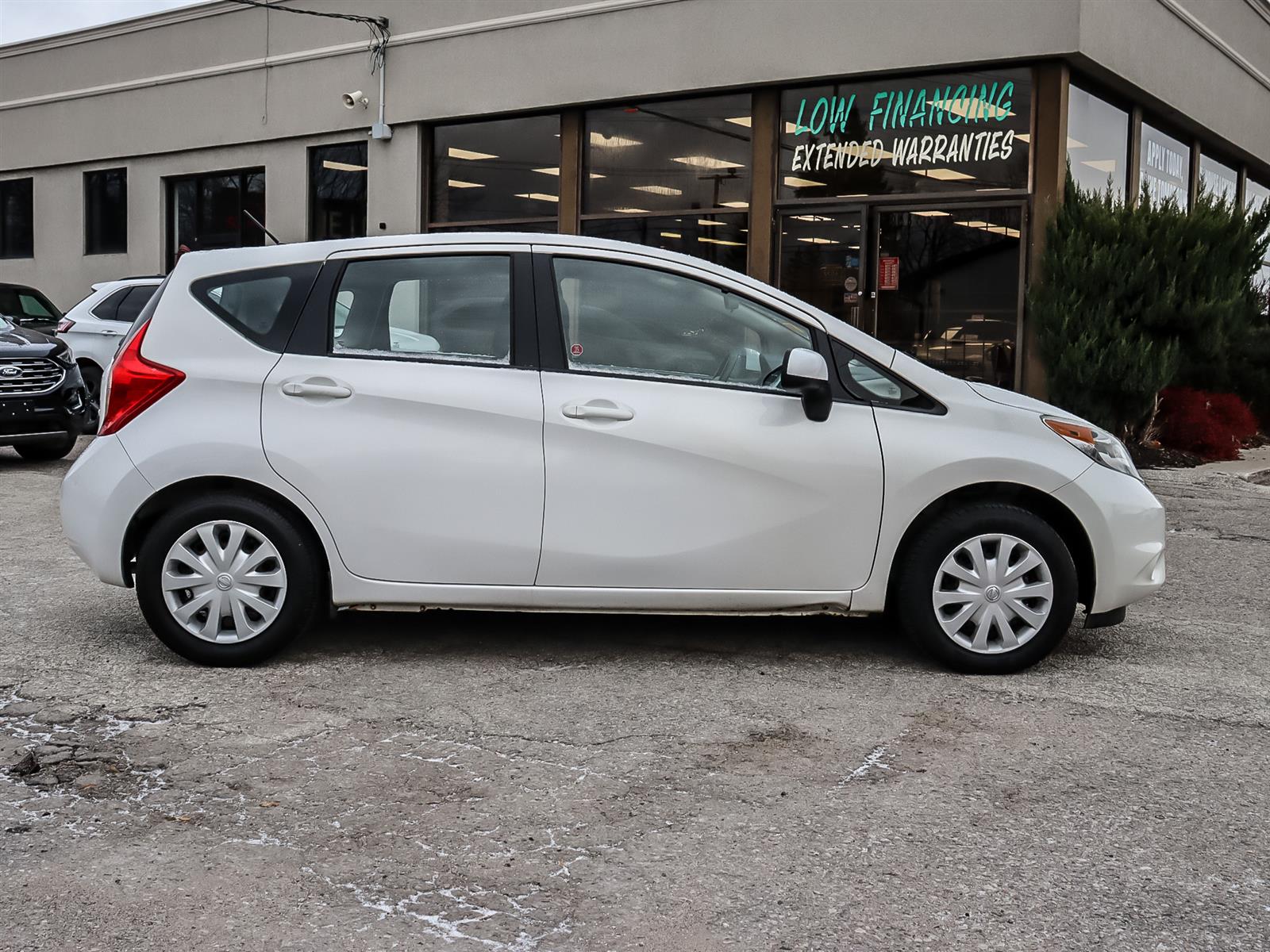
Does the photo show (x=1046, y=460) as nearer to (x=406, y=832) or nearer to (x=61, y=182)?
(x=406, y=832)

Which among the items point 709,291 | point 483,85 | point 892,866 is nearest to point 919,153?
point 483,85

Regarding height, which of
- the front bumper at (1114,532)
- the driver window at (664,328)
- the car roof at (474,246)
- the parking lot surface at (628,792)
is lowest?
the parking lot surface at (628,792)

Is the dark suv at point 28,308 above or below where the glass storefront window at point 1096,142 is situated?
below

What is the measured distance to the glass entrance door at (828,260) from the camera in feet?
50.6

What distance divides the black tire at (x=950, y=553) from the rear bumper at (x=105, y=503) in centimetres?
295

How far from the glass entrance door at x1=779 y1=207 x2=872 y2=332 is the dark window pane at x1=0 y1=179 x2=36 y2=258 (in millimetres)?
16183

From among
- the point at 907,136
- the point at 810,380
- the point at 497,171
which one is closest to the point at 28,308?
the point at 497,171

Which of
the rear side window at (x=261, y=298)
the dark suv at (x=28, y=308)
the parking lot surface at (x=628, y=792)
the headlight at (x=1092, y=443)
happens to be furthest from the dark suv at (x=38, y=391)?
the headlight at (x=1092, y=443)

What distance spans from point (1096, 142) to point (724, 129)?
433 cm

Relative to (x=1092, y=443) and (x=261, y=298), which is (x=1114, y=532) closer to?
(x=1092, y=443)

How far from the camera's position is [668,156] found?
17.0 metres

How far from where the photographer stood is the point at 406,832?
11.6 ft

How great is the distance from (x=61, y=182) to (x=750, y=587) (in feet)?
76.0

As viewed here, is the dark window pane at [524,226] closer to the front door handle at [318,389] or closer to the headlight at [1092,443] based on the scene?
the front door handle at [318,389]
